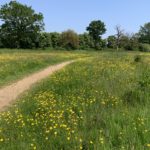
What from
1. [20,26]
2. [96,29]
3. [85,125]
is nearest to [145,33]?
[96,29]

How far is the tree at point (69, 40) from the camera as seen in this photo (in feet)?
336

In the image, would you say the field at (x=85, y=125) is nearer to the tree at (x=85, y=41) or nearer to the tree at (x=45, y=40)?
the tree at (x=45, y=40)

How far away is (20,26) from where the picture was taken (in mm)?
98062

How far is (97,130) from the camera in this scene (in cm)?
705

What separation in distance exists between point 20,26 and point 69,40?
1299cm

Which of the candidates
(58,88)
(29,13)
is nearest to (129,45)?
(29,13)

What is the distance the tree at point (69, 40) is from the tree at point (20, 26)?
815 cm

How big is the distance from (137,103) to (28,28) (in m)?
89.6

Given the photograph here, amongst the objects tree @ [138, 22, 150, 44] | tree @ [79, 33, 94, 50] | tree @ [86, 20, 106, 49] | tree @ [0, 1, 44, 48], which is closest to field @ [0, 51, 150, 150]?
tree @ [0, 1, 44, 48]

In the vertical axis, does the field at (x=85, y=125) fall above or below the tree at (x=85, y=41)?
above

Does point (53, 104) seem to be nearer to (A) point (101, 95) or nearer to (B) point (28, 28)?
(A) point (101, 95)

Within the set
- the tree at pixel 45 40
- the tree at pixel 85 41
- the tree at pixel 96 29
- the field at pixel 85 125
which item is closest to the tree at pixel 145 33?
the tree at pixel 96 29

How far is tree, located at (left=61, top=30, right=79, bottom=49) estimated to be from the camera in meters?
102

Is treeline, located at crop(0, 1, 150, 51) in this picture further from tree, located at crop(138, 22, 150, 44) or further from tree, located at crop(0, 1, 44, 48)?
tree, located at crop(138, 22, 150, 44)
